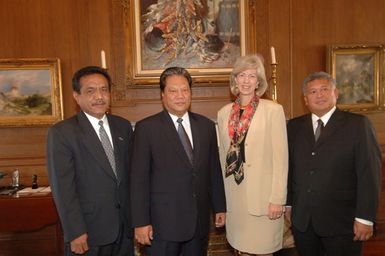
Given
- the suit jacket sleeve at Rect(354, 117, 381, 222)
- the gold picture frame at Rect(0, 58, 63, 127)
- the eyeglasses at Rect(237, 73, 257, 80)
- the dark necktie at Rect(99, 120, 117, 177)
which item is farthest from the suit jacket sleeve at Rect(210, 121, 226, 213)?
the gold picture frame at Rect(0, 58, 63, 127)

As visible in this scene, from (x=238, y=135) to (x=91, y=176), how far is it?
0.97 meters

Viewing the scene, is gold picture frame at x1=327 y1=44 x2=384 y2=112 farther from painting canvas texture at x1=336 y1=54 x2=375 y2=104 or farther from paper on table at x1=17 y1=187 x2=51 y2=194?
paper on table at x1=17 y1=187 x2=51 y2=194

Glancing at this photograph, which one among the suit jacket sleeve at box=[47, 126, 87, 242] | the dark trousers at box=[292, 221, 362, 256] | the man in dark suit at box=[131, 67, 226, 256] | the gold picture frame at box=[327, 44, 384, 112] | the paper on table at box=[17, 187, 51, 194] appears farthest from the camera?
the gold picture frame at box=[327, 44, 384, 112]

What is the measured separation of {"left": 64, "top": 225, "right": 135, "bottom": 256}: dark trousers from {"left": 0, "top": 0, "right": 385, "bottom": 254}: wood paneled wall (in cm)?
203

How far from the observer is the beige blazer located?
220 centimetres

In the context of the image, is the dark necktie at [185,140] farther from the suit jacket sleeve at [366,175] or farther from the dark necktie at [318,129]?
the suit jacket sleeve at [366,175]

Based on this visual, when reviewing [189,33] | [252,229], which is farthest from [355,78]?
[252,229]

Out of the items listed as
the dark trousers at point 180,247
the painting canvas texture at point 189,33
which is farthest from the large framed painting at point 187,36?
the dark trousers at point 180,247

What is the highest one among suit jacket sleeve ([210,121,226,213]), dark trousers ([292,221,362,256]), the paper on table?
suit jacket sleeve ([210,121,226,213])

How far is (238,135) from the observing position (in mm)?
2262

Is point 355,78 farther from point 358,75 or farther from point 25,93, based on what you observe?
point 25,93

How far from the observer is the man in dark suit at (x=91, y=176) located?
6.34ft

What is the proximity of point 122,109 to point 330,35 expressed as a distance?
2702mm

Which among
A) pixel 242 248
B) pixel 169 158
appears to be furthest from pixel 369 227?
pixel 169 158
